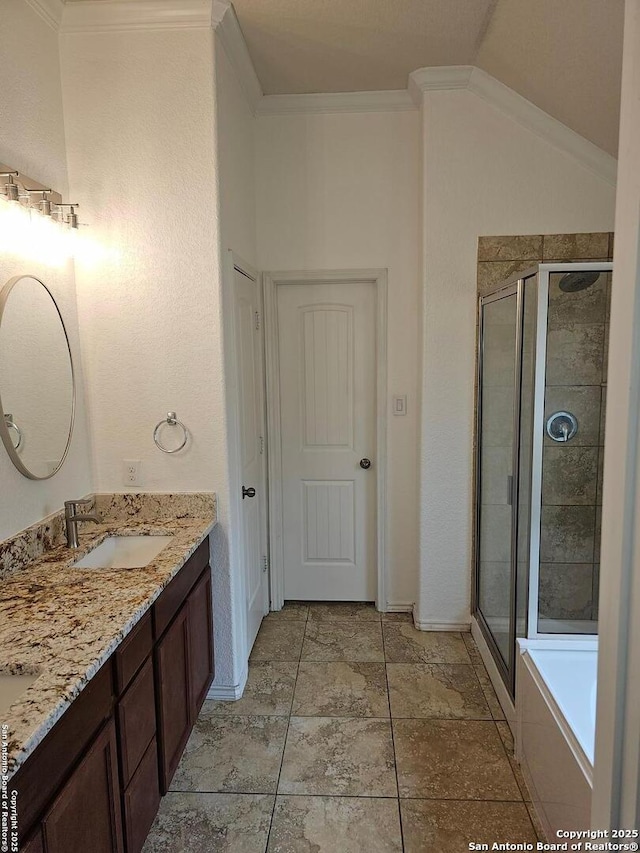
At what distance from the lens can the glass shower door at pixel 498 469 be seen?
246cm

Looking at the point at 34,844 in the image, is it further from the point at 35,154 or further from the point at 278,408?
the point at 278,408

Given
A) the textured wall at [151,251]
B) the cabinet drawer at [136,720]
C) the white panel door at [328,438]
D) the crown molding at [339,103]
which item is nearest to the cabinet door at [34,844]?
the cabinet drawer at [136,720]

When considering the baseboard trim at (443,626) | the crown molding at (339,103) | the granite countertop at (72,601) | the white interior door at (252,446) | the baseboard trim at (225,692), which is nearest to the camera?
the granite countertop at (72,601)

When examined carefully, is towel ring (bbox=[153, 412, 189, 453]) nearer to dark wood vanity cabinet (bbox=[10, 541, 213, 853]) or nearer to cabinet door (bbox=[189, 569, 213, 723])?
dark wood vanity cabinet (bbox=[10, 541, 213, 853])

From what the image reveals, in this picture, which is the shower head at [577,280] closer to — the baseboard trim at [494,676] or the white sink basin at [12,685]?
the baseboard trim at [494,676]

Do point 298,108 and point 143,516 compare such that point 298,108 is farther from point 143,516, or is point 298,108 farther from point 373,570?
point 373,570

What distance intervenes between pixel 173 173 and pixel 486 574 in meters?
2.47

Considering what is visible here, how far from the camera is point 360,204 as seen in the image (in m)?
3.19

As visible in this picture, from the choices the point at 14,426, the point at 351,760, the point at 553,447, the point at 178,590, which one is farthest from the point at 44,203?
the point at 351,760

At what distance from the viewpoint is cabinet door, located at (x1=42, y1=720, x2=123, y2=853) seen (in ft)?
3.84

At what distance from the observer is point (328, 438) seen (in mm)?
3441

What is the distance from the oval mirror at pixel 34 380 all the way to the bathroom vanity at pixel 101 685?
39cm

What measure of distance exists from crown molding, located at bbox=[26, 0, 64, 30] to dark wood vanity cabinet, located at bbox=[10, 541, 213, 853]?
7.11 ft

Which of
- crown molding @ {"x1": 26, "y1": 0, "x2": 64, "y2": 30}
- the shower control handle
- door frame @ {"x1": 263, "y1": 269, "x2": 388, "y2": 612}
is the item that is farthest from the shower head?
crown molding @ {"x1": 26, "y1": 0, "x2": 64, "y2": 30}
